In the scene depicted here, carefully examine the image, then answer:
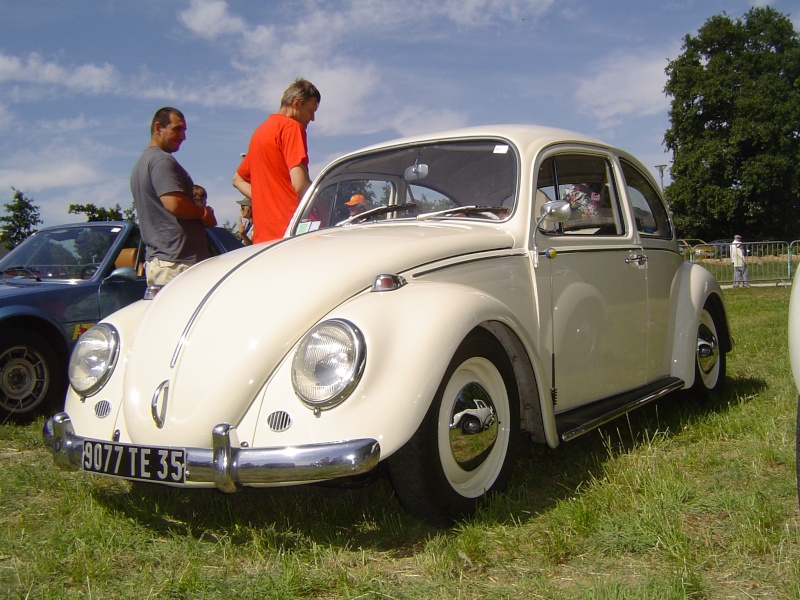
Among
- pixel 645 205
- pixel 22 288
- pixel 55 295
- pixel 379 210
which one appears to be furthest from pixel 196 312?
pixel 22 288

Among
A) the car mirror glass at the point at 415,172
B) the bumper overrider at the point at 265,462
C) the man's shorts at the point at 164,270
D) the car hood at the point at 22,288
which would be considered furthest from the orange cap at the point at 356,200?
the car hood at the point at 22,288

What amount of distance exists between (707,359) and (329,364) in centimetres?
322

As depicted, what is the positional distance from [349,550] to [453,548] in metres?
0.38

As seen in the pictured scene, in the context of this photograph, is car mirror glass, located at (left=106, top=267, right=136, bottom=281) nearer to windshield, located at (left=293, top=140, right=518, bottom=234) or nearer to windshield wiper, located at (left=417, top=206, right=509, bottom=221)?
windshield, located at (left=293, top=140, right=518, bottom=234)

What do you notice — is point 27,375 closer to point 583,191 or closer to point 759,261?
point 583,191

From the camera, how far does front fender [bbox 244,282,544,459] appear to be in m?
2.49

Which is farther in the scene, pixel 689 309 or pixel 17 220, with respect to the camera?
pixel 17 220

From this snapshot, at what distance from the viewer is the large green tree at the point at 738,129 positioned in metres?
39.6

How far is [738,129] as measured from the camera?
40.1 metres

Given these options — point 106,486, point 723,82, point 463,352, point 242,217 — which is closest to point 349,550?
point 463,352

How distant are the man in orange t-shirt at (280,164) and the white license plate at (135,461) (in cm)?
241

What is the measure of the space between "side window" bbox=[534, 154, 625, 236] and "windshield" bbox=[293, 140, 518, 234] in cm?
23

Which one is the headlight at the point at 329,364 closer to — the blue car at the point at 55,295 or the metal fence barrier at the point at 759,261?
the blue car at the point at 55,295

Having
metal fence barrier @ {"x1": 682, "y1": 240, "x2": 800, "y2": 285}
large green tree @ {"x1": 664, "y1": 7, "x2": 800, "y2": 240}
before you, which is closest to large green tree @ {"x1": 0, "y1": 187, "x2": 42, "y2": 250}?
metal fence barrier @ {"x1": 682, "y1": 240, "x2": 800, "y2": 285}
